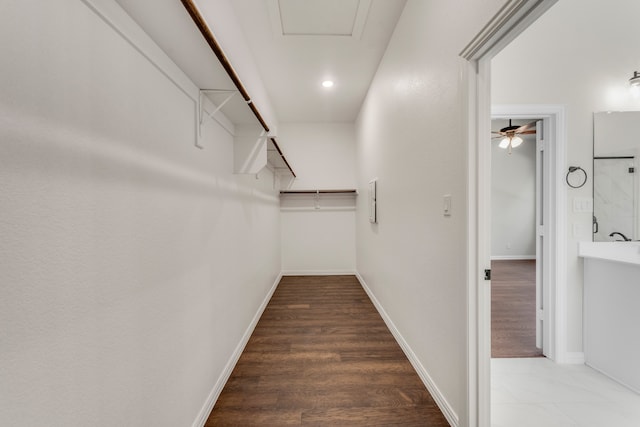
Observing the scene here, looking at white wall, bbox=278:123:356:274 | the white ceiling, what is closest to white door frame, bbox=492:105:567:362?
the white ceiling

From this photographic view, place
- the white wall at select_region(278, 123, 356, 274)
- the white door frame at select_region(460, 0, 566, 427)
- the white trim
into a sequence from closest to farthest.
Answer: the white door frame at select_region(460, 0, 566, 427), the white trim, the white wall at select_region(278, 123, 356, 274)

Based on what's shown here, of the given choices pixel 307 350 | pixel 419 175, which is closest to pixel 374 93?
pixel 419 175

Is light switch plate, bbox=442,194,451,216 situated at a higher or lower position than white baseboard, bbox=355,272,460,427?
higher

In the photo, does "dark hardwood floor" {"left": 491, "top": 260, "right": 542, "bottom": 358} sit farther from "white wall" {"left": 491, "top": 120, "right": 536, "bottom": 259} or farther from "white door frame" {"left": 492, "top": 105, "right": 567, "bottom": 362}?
"white wall" {"left": 491, "top": 120, "right": 536, "bottom": 259}

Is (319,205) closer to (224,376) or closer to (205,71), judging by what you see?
(224,376)

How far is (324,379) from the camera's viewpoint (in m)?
1.85

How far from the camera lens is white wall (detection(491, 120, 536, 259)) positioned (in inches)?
254

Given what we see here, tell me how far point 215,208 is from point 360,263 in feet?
10.4

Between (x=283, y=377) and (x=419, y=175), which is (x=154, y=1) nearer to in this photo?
(x=419, y=175)

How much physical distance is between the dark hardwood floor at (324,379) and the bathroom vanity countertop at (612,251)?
1.63 meters

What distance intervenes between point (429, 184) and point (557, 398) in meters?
1.60

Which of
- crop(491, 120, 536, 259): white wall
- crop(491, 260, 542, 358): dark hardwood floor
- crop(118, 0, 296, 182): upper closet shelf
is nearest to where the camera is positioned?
crop(118, 0, 296, 182): upper closet shelf

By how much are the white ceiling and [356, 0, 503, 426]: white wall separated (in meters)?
0.21

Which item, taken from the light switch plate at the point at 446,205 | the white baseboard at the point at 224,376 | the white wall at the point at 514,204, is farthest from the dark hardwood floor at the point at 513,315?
the white baseboard at the point at 224,376
